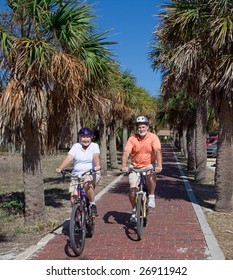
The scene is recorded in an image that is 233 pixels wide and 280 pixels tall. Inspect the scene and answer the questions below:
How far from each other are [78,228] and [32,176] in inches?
123

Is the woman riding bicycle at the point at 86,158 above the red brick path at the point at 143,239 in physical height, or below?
above

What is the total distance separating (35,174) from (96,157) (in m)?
2.62

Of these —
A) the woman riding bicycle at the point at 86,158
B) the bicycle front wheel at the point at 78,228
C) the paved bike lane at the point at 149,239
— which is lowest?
the paved bike lane at the point at 149,239

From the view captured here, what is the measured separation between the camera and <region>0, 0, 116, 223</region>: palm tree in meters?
8.05

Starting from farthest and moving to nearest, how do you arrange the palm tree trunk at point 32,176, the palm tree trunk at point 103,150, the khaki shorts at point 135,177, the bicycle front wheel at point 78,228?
the palm tree trunk at point 103,150 → the palm tree trunk at point 32,176 → the khaki shorts at point 135,177 → the bicycle front wheel at point 78,228

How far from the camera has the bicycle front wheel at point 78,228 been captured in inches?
229

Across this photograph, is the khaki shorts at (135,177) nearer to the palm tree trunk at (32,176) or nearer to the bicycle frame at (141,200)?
the bicycle frame at (141,200)

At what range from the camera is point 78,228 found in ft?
20.1

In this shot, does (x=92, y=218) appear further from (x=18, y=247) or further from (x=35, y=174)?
(x=35, y=174)

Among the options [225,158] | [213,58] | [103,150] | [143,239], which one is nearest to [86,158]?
[143,239]

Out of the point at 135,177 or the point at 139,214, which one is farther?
the point at 135,177

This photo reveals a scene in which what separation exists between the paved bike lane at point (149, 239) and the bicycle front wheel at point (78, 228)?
0.46 ft

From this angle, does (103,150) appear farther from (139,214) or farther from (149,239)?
(139,214)

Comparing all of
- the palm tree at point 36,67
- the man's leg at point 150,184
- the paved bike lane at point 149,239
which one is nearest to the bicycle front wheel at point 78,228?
the paved bike lane at point 149,239
